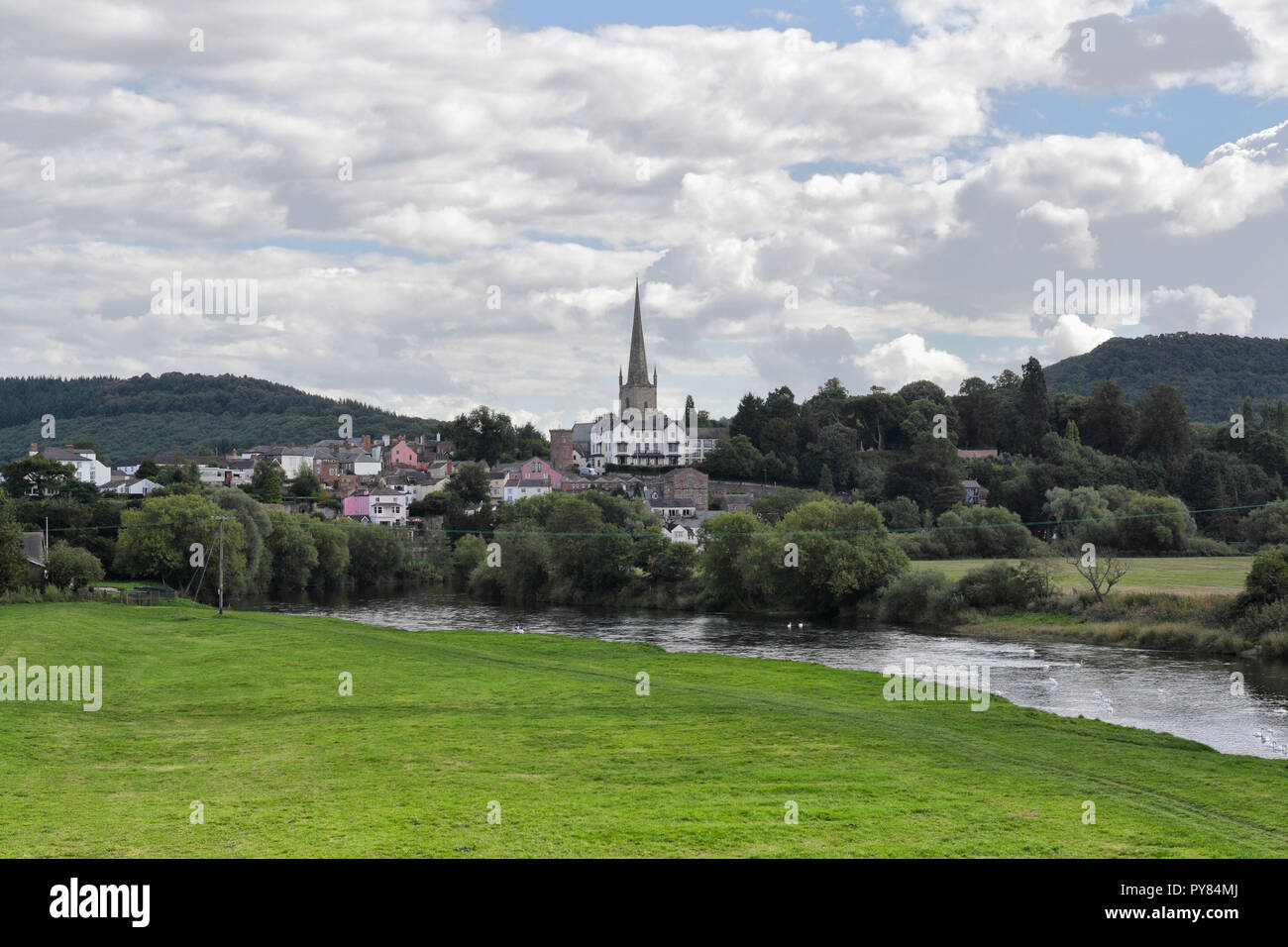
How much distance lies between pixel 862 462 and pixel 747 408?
28.2 metres

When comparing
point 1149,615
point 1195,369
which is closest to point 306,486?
point 1149,615

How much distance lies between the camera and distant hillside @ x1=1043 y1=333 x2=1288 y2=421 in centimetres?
15675

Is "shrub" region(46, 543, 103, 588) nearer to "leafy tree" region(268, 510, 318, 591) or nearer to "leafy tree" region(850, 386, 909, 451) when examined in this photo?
"leafy tree" region(268, 510, 318, 591)

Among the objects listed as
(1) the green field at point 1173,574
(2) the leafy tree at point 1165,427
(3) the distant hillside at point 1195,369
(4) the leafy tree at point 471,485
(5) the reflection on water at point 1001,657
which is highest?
(3) the distant hillside at point 1195,369

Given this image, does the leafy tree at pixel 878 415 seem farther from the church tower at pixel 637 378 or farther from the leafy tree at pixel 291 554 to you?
the leafy tree at pixel 291 554

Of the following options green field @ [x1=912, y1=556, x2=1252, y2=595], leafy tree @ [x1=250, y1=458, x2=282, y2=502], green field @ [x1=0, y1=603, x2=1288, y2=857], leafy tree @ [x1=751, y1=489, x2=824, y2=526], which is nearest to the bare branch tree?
green field @ [x1=912, y1=556, x2=1252, y2=595]

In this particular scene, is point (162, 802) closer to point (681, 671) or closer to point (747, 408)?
point (681, 671)

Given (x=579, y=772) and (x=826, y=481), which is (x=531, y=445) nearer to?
(x=826, y=481)

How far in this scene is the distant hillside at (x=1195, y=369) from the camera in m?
157

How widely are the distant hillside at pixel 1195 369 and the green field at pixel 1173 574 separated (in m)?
87.0

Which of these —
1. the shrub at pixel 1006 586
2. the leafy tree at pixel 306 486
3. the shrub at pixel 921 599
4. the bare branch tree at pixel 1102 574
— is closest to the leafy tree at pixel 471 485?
the leafy tree at pixel 306 486

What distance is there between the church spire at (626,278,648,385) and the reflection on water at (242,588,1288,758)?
114 m
